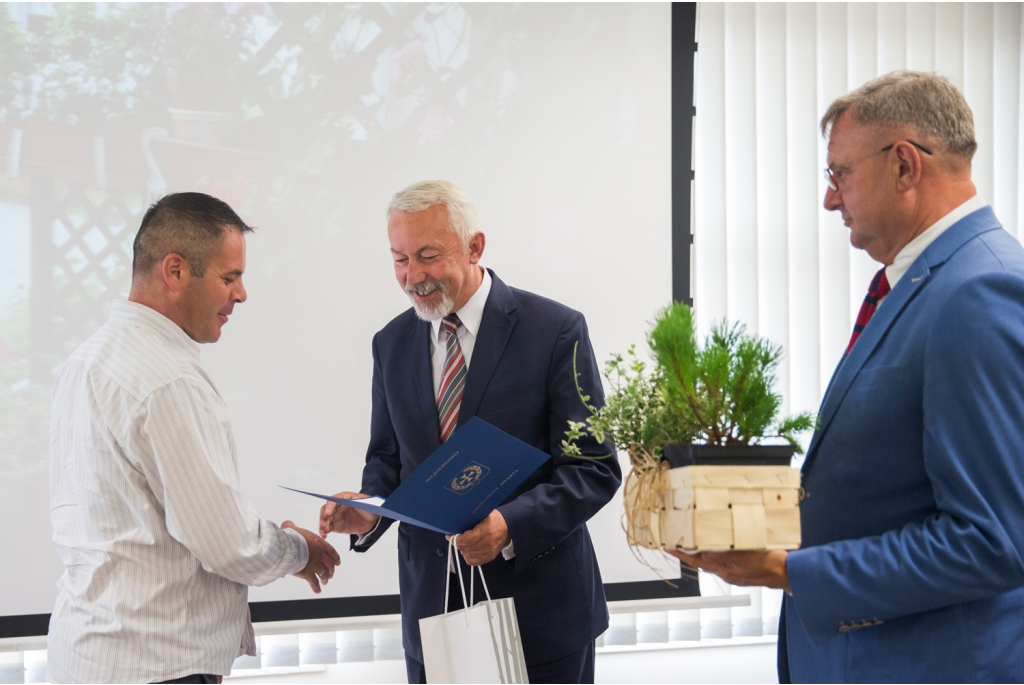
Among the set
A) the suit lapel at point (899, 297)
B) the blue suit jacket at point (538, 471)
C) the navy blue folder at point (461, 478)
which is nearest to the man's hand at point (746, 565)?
the suit lapel at point (899, 297)

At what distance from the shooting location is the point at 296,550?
1856mm

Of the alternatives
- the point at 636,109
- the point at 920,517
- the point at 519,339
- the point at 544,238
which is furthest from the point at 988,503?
the point at 636,109

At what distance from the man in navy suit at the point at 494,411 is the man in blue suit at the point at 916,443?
704mm

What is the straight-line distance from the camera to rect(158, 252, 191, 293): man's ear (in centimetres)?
182

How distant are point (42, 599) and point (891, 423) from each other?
2.82 meters

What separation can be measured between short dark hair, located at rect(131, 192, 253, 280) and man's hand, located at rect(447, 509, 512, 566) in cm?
86

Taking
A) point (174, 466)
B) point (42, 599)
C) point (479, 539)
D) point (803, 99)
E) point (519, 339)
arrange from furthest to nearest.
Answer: point (803, 99) < point (42, 599) < point (519, 339) < point (479, 539) < point (174, 466)

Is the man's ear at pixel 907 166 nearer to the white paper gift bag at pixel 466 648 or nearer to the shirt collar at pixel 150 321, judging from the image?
the white paper gift bag at pixel 466 648

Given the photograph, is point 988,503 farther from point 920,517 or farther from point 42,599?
point 42,599

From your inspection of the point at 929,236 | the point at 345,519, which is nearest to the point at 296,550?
the point at 345,519

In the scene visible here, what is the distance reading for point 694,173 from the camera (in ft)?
10.7

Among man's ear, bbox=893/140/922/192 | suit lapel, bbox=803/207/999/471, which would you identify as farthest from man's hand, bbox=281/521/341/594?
man's ear, bbox=893/140/922/192

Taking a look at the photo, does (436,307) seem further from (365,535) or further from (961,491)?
(961,491)

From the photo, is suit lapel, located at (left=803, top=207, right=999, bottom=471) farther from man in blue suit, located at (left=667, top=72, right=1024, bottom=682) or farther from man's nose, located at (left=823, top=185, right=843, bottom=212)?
man's nose, located at (left=823, top=185, right=843, bottom=212)
